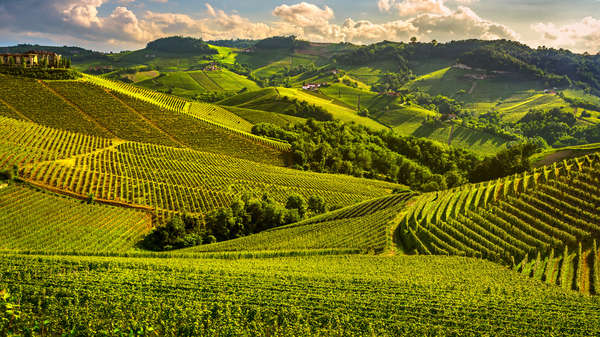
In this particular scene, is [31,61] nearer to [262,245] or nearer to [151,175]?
[151,175]

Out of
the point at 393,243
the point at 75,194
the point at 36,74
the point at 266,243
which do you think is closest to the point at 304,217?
the point at 266,243

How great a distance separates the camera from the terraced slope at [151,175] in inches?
2707

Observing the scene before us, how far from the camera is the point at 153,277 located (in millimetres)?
31750

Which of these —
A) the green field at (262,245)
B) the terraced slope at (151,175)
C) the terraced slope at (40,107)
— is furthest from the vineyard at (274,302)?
the terraced slope at (40,107)

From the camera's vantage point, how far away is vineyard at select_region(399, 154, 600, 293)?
39.9 meters

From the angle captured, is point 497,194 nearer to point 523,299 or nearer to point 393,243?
point 393,243

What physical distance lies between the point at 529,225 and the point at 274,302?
38924mm

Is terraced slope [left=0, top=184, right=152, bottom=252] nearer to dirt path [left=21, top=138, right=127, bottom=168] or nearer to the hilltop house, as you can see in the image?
dirt path [left=21, top=138, right=127, bottom=168]

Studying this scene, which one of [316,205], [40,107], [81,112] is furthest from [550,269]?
[40,107]

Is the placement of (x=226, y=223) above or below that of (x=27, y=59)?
below

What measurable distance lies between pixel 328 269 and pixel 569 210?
36.7 m

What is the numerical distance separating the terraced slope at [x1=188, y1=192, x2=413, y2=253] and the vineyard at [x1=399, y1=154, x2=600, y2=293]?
394cm

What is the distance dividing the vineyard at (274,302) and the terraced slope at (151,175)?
39.1 metres

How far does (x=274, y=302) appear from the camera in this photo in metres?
28.0
